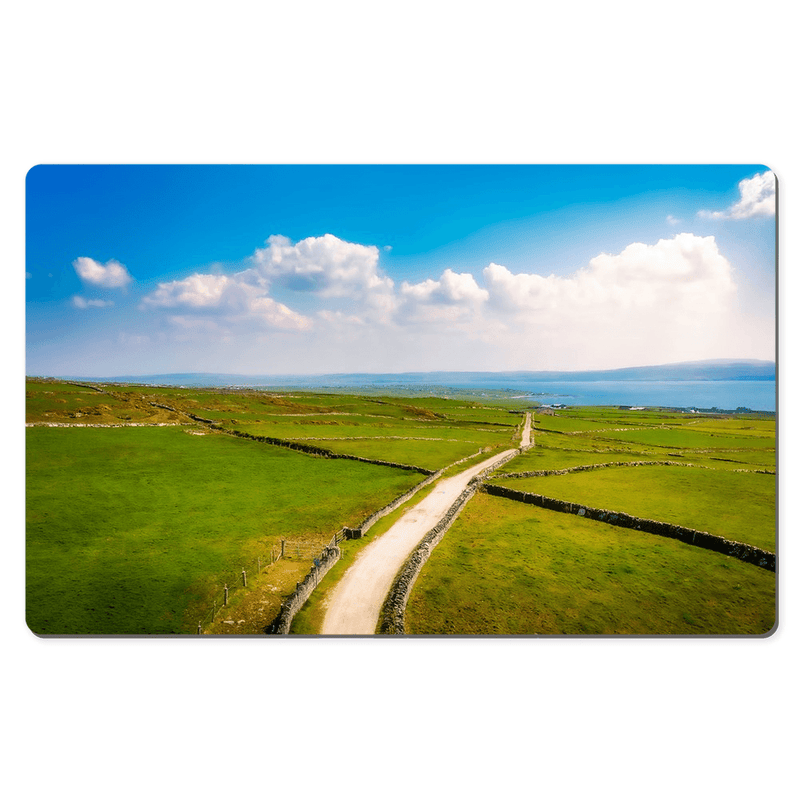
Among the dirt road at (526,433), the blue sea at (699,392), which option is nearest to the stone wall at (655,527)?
the blue sea at (699,392)

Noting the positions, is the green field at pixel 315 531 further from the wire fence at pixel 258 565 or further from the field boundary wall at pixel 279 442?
the field boundary wall at pixel 279 442

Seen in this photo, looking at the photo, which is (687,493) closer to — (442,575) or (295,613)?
(442,575)

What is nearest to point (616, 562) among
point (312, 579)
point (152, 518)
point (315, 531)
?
point (312, 579)

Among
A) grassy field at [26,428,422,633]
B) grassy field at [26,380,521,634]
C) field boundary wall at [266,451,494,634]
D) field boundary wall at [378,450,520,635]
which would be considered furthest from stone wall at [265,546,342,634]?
field boundary wall at [378,450,520,635]

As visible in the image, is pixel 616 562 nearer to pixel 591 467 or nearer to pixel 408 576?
pixel 408 576
